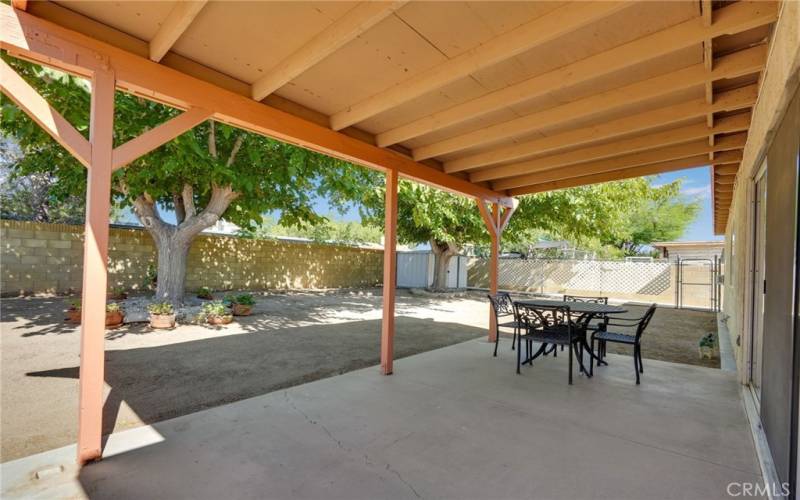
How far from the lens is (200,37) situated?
2291 millimetres

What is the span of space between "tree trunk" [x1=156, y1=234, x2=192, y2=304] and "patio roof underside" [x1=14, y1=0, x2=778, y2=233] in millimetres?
5643

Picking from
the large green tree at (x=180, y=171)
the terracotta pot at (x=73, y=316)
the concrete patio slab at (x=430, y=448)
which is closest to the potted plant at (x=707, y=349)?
the concrete patio slab at (x=430, y=448)

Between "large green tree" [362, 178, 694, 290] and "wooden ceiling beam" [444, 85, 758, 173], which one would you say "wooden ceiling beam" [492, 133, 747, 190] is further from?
"large green tree" [362, 178, 694, 290]

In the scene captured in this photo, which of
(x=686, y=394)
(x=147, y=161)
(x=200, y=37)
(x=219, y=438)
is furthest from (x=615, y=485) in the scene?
(x=147, y=161)

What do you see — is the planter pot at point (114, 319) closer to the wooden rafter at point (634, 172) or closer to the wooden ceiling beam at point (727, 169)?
the wooden rafter at point (634, 172)

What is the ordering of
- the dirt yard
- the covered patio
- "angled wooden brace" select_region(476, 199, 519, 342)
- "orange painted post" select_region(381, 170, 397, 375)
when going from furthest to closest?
"angled wooden brace" select_region(476, 199, 519, 342), "orange painted post" select_region(381, 170, 397, 375), the dirt yard, the covered patio

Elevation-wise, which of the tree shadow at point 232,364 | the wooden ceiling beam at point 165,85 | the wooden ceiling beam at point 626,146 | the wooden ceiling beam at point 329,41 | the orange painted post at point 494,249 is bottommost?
the tree shadow at point 232,364

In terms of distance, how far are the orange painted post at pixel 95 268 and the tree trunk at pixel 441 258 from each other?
11052 millimetres

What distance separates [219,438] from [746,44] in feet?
13.4

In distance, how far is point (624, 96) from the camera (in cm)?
275

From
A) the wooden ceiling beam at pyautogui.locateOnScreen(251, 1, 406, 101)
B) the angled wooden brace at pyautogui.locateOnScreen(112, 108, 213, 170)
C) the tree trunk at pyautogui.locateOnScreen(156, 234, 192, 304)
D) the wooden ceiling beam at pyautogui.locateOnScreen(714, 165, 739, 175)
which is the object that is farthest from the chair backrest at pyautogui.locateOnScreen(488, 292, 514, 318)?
the tree trunk at pyautogui.locateOnScreen(156, 234, 192, 304)

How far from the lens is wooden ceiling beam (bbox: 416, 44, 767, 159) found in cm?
234

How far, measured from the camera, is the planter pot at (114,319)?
243 inches

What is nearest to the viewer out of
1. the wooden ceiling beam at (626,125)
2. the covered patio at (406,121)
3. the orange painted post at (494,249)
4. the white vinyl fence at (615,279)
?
the covered patio at (406,121)
